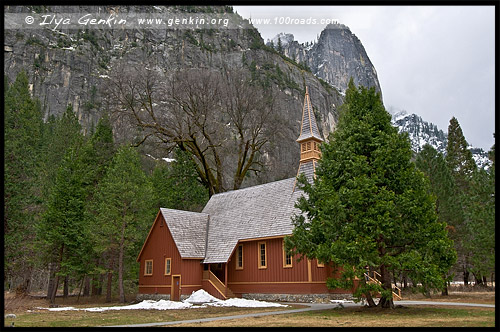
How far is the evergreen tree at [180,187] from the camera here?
1398 inches

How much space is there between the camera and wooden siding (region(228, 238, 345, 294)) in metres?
22.3

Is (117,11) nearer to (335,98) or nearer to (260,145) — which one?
(335,98)

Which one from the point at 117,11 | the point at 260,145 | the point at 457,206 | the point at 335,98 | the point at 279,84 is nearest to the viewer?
the point at 457,206

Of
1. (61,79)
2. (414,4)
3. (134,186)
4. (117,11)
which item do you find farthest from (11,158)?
(117,11)

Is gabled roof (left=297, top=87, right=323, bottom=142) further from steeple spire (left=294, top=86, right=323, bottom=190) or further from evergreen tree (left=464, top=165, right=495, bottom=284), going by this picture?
evergreen tree (left=464, top=165, right=495, bottom=284)

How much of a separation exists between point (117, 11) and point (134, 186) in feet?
387

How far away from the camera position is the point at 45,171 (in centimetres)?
3781

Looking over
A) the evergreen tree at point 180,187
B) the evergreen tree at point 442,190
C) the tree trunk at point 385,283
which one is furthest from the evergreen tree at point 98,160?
the evergreen tree at point 442,190

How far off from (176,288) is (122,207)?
6721 millimetres

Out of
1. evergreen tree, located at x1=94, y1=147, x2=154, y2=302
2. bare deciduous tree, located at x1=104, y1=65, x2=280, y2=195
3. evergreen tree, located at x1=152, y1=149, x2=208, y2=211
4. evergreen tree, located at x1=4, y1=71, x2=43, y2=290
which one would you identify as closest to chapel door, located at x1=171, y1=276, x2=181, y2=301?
evergreen tree, located at x1=94, y1=147, x2=154, y2=302

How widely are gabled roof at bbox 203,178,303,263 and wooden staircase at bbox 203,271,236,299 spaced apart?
89 centimetres

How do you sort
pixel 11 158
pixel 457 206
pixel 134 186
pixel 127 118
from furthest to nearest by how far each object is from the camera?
1. pixel 127 118
2. pixel 457 206
3. pixel 134 186
4. pixel 11 158

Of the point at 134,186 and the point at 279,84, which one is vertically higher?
the point at 279,84

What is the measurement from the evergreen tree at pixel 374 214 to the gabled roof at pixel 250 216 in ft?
24.1
